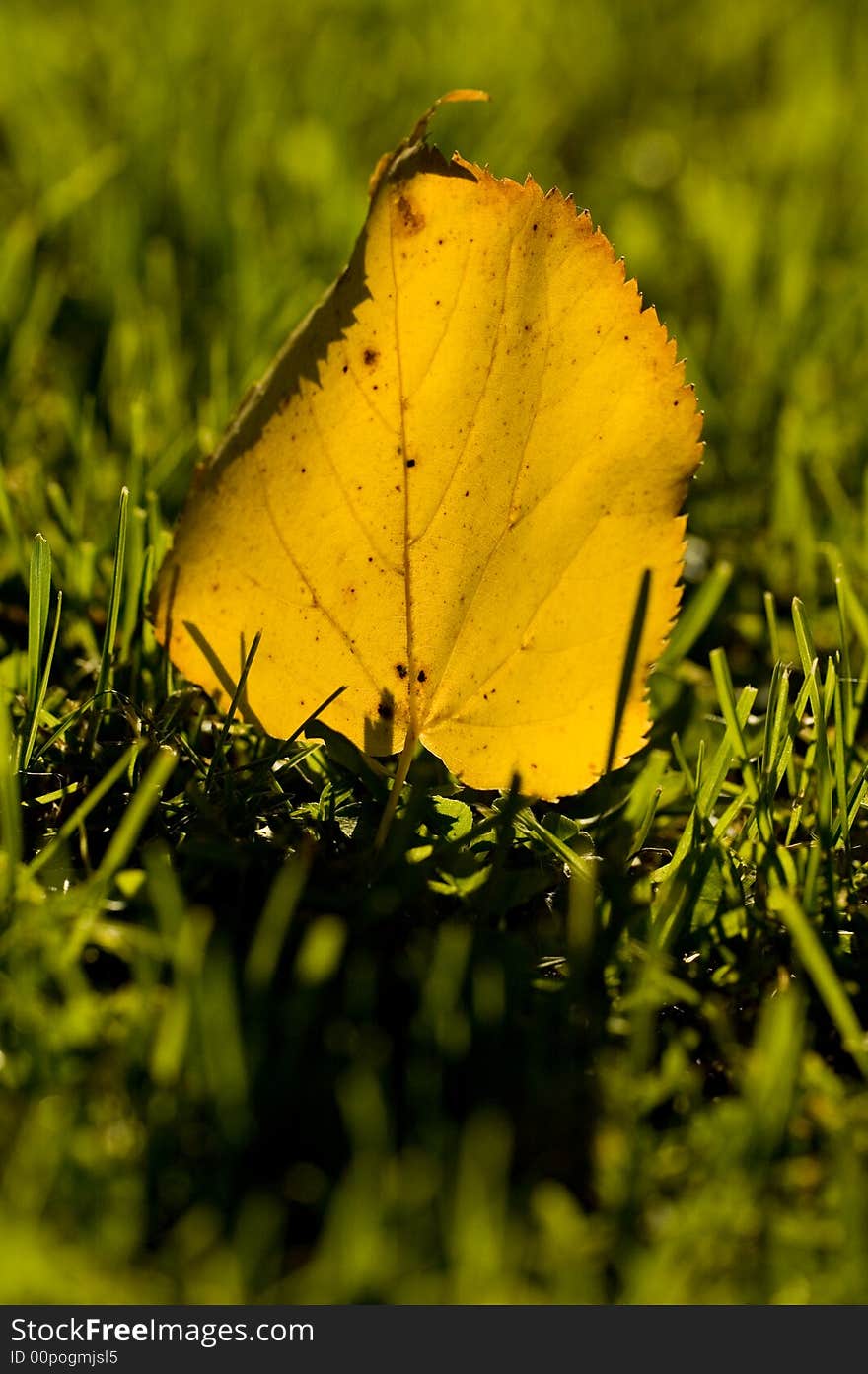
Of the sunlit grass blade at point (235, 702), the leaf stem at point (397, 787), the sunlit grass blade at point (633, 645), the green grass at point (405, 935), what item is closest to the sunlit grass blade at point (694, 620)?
the green grass at point (405, 935)

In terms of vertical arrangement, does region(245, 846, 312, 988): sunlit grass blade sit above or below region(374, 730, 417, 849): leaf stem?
below

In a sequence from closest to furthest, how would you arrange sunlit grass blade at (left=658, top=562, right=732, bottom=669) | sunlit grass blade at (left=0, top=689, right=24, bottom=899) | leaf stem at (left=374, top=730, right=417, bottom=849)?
sunlit grass blade at (left=0, top=689, right=24, bottom=899) < leaf stem at (left=374, top=730, right=417, bottom=849) < sunlit grass blade at (left=658, top=562, right=732, bottom=669)

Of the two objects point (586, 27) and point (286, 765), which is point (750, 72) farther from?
point (286, 765)

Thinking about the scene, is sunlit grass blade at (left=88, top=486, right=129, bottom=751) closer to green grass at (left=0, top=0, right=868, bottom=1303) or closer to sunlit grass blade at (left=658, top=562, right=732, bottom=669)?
green grass at (left=0, top=0, right=868, bottom=1303)

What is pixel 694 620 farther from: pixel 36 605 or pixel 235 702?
pixel 36 605

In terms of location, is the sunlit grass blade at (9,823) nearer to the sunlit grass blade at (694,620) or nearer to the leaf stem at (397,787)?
the leaf stem at (397,787)

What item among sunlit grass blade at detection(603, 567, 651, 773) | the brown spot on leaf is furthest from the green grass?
the brown spot on leaf
